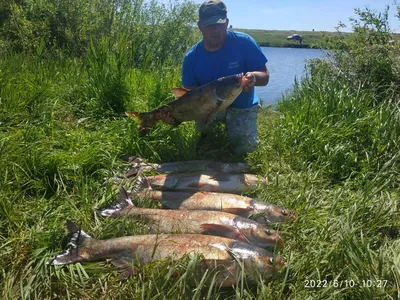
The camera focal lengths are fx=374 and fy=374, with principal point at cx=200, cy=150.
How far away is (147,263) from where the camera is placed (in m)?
2.51

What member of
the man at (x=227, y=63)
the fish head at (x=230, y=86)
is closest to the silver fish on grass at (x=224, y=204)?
the fish head at (x=230, y=86)

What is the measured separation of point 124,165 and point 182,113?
882 millimetres

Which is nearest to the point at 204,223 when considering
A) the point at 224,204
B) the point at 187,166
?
the point at 224,204

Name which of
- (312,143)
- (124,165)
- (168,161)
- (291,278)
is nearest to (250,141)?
(312,143)

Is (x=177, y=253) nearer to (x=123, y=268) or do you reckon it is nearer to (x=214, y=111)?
(x=123, y=268)

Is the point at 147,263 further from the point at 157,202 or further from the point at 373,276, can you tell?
the point at 373,276

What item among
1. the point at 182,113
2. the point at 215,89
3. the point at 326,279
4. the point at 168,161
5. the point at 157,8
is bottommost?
the point at 326,279

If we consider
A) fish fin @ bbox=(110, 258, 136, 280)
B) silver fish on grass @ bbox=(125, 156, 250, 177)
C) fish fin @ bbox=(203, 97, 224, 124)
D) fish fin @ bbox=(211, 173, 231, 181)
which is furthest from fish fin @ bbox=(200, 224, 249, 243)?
fish fin @ bbox=(203, 97, 224, 124)

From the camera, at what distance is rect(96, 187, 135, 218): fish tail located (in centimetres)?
314

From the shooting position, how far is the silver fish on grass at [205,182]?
145 inches

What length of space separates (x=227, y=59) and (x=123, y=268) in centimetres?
300

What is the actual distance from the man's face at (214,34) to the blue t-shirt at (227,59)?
0.08 metres

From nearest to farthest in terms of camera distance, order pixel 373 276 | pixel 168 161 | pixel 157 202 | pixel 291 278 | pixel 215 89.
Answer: pixel 373 276, pixel 291 278, pixel 157 202, pixel 215 89, pixel 168 161

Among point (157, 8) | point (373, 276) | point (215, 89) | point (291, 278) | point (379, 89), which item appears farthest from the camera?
point (157, 8)
